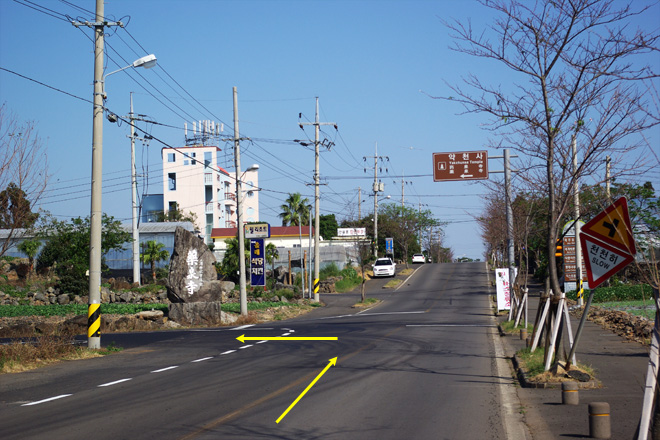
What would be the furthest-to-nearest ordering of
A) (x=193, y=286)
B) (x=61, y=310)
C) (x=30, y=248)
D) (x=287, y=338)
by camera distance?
(x=30, y=248) → (x=61, y=310) → (x=193, y=286) → (x=287, y=338)

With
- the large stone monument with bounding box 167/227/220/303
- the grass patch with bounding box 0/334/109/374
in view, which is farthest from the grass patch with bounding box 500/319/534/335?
the large stone monument with bounding box 167/227/220/303

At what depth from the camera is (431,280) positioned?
6456 centimetres

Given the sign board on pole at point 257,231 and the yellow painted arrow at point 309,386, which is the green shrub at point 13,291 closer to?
the sign board on pole at point 257,231

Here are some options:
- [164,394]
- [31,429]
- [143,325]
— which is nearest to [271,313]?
[143,325]

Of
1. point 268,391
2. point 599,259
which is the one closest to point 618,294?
point 268,391

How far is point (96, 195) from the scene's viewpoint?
63.1 ft

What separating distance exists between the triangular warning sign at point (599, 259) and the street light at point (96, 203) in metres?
14.1

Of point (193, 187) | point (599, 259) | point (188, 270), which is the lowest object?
point (188, 270)

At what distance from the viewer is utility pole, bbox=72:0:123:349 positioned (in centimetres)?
1888

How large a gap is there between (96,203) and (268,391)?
10.3m

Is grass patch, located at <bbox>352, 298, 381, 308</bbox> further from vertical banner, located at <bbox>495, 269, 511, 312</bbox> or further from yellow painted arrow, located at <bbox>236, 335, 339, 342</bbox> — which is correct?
yellow painted arrow, located at <bbox>236, 335, 339, 342</bbox>

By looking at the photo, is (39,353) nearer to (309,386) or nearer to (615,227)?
(309,386)

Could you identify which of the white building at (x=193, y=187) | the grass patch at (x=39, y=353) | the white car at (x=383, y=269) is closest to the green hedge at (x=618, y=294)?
the grass patch at (x=39, y=353)

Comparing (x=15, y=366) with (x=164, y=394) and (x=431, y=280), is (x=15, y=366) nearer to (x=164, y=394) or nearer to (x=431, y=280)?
(x=164, y=394)
